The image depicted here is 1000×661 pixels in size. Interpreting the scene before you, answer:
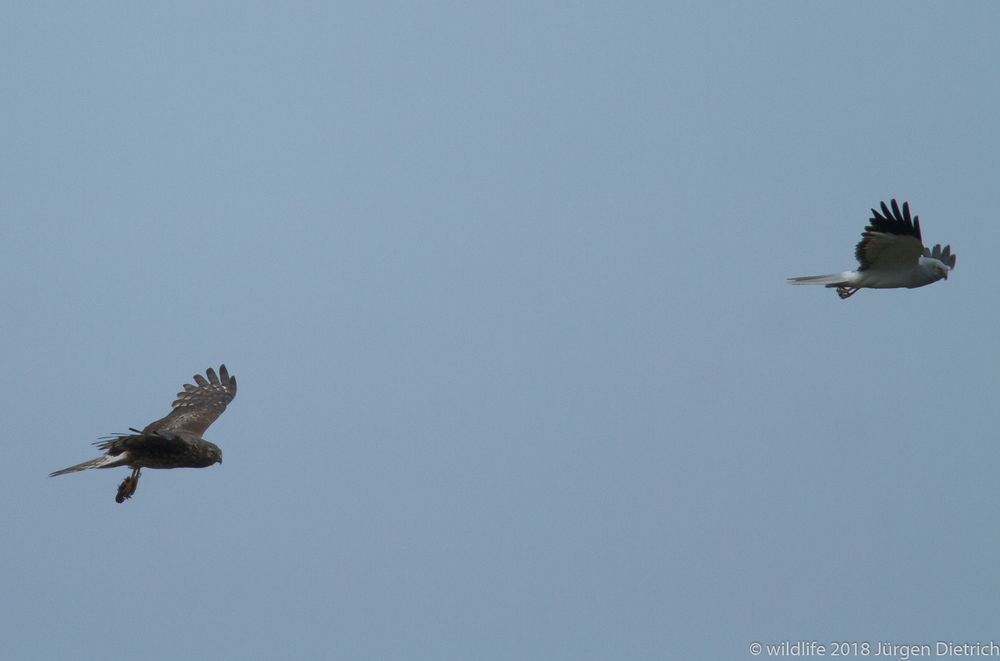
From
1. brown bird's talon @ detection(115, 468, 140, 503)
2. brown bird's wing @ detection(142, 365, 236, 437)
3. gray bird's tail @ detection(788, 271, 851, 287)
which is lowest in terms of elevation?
brown bird's talon @ detection(115, 468, 140, 503)

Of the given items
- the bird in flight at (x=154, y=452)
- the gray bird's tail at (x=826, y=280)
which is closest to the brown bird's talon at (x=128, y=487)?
the bird in flight at (x=154, y=452)

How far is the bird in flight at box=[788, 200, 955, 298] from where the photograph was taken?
1806cm

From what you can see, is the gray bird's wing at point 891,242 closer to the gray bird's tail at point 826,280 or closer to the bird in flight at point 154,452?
the gray bird's tail at point 826,280

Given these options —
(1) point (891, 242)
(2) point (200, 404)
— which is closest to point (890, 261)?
(1) point (891, 242)

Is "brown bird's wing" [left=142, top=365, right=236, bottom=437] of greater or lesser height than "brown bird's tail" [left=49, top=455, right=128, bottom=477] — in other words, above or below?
above

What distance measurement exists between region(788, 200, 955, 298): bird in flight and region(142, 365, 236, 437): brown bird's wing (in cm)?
789

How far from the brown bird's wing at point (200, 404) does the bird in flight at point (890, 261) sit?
789 centimetres

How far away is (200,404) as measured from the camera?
62.5 ft

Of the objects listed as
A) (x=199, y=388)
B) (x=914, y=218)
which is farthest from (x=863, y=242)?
(x=199, y=388)

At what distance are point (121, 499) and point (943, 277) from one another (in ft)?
35.9

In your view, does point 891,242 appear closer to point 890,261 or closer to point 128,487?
point 890,261

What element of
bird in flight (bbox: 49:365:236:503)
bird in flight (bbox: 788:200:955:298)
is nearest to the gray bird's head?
bird in flight (bbox: 788:200:955:298)

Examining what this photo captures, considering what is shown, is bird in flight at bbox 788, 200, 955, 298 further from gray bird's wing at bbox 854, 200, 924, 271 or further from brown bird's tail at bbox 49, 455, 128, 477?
brown bird's tail at bbox 49, 455, 128, 477

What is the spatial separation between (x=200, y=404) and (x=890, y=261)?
30.9 ft
